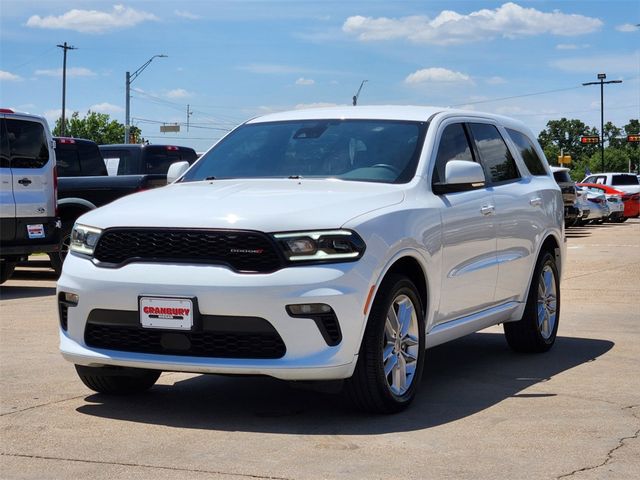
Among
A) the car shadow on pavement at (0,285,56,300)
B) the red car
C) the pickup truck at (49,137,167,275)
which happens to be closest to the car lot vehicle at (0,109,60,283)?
the car shadow on pavement at (0,285,56,300)

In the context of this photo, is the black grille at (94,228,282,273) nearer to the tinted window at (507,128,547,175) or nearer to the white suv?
the white suv

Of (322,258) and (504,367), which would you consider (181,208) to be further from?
(504,367)

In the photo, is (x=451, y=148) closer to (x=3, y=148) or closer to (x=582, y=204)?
(x=3, y=148)

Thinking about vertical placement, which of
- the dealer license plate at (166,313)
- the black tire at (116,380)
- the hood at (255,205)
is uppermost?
the hood at (255,205)

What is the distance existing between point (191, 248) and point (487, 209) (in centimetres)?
258

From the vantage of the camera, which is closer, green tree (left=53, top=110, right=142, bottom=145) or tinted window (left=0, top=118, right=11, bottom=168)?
tinted window (left=0, top=118, right=11, bottom=168)

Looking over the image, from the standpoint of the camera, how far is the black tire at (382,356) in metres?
6.04

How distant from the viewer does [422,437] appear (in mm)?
5773

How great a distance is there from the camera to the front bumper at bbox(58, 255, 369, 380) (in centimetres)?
571

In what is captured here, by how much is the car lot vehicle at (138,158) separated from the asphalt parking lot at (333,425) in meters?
11.4

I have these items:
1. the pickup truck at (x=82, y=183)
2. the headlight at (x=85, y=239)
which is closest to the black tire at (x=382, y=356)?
the headlight at (x=85, y=239)

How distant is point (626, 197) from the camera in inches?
1581

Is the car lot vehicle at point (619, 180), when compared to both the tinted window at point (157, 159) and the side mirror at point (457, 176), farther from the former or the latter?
the side mirror at point (457, 176)

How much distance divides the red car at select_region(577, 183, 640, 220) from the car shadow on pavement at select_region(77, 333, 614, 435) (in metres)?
31.1
